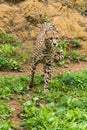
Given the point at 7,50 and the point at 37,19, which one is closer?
the point at 7,50

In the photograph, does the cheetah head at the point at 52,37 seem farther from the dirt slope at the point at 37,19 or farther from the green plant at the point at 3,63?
the dirt slope at the point at 37,19

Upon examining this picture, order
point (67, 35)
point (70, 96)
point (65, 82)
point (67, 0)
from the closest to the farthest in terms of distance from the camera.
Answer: point (70, 96), point (65, 82), point (67, 35), point (67, 0)

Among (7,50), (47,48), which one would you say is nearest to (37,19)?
(7,50)

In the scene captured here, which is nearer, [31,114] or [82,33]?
[31,114]

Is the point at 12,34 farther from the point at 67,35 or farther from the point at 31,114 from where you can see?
the point at 31,114

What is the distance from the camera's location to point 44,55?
32.3 ft

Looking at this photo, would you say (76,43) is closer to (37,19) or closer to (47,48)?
(37,19)

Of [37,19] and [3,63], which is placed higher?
[37,19]

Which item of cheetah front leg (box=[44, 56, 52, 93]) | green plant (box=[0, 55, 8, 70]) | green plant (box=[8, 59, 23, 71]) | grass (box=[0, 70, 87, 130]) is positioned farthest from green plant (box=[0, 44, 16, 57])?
cheetah front leg (box=[44, 56, 52, 93])

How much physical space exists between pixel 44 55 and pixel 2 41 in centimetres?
350

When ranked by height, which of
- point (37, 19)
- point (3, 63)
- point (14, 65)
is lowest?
point (14, 65)

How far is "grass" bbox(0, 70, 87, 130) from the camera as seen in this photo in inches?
304

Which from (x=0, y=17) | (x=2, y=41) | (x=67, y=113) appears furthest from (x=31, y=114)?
(x=0, y=17)

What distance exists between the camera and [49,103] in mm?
9016
